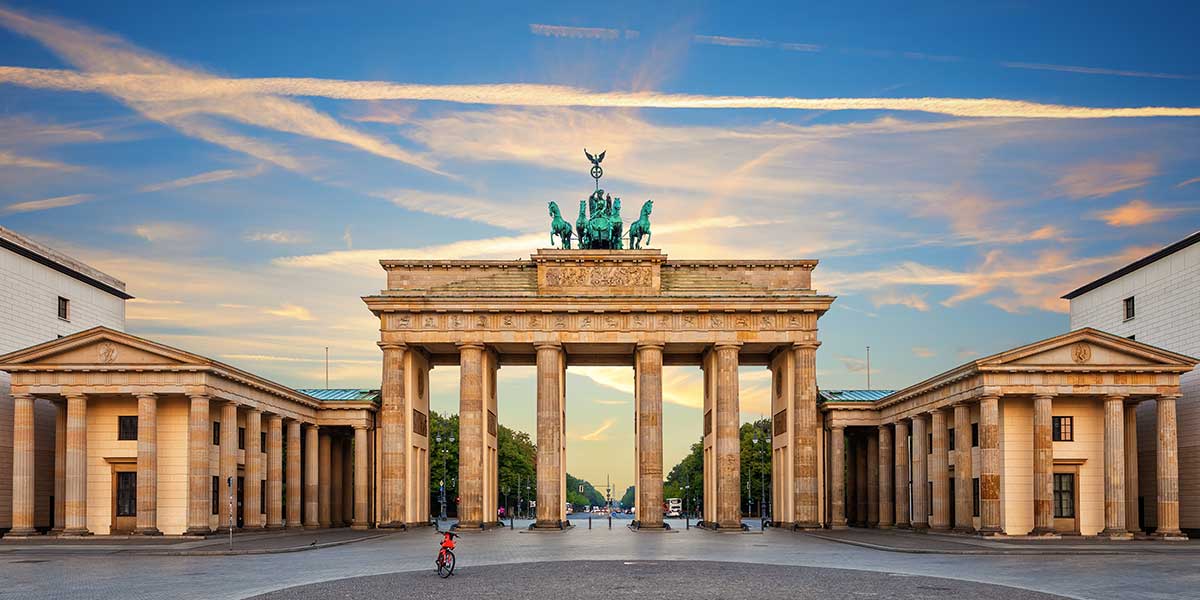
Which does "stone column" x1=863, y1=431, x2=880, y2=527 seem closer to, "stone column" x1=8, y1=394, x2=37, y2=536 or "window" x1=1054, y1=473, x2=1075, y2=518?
"window" x1=1054, y1=473, x2=1075, y2=518

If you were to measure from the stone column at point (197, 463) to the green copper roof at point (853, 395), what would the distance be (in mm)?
42331

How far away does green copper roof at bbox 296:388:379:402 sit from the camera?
82.1 meters

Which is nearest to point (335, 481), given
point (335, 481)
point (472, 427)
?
point (335, 481)

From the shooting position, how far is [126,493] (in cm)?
6169

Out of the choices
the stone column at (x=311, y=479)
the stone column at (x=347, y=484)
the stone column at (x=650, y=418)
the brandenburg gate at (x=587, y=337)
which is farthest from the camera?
the stone column at (x=347, y=484)

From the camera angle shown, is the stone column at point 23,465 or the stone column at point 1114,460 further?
the stone column at point 1114,460

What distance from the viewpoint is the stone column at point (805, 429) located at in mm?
77062

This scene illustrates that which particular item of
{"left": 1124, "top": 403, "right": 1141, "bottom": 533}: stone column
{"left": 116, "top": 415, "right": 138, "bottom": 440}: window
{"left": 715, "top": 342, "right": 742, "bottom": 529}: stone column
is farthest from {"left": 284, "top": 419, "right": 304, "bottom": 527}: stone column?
{"left": 1124, "top": 403, "right": 1141, "bottom": 533}: stone column

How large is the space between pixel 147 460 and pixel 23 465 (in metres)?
6.36

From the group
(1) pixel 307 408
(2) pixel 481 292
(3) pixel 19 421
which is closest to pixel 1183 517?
(2) pixel 481 292

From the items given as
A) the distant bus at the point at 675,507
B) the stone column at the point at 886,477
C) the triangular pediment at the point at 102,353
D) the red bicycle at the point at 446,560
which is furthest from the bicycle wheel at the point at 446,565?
the distant bus at the point at 675,507

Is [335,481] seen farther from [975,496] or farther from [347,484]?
[975,496]

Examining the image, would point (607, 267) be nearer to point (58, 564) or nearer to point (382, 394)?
point (382, 394)

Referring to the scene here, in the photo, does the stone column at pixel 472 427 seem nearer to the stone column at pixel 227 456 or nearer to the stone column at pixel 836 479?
the stone column at pixel 227 456
